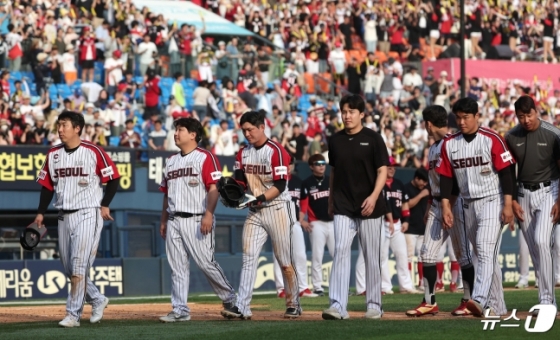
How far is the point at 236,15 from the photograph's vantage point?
34.4 meters

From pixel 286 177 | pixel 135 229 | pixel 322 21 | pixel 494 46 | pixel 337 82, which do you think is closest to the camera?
pixel 286 177

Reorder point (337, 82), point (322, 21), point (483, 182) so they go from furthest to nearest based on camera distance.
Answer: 1. point (322, 21)
2. point (337, 82)
3. point (483, 182)

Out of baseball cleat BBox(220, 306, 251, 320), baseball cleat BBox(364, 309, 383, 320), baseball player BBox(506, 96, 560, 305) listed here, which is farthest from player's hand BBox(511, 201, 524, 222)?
baseball cleat BBox(220, 306, 251, 320)

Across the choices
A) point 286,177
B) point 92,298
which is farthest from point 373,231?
point 92,298

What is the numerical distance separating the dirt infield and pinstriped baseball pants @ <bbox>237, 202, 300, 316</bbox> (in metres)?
0.38

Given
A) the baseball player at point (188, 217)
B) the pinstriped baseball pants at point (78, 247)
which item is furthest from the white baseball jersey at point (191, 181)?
the pinstriped baseball pants at point (78, 247)

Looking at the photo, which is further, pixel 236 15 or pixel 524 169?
pixel 236 15

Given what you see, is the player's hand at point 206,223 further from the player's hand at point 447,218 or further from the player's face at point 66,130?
the player's hand at point 447,218

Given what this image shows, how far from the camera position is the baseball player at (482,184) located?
11430mm

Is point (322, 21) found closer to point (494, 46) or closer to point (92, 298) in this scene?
point (494, 46)

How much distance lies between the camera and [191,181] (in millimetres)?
12297

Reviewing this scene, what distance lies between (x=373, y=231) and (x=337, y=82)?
2032cm

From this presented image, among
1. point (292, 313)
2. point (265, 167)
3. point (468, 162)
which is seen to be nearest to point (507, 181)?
point (468, 162)
